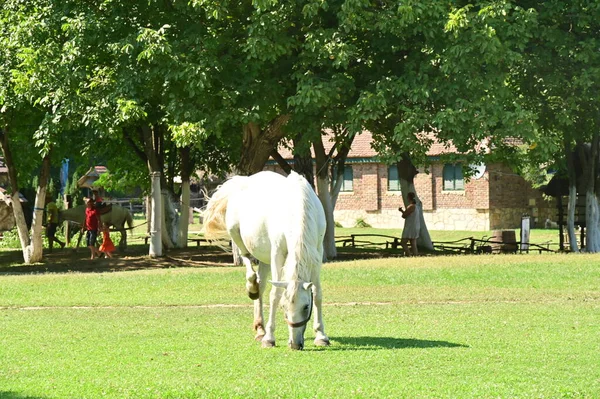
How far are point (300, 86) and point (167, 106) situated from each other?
13.0 feet

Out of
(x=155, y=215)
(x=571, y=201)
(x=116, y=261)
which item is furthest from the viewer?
(x=571, y=201)

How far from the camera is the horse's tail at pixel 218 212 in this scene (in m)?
15.0

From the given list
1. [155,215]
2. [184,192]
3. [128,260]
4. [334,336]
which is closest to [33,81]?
[155,215]

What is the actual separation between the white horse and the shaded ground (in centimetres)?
1557

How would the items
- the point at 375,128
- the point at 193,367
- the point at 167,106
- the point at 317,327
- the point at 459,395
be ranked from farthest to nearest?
the point at 375,128 → the point at 167,106 → the point at 317,327 → the point at 193,367 → the point at 459,395

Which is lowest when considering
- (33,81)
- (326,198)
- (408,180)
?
(326,198)

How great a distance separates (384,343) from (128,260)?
19.7 meters

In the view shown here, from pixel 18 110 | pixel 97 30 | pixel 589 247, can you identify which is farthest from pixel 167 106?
pixel 589 247

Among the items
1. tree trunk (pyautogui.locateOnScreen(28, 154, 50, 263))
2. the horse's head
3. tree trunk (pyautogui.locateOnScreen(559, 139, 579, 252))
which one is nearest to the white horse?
the horse's head

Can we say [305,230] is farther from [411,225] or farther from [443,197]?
[443,197]

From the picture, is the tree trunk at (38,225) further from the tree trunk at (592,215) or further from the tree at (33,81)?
the tree trunk at (592,215)

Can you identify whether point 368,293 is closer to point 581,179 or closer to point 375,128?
point 375,128

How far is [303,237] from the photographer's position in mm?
12000

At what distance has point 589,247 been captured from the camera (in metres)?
34.6
